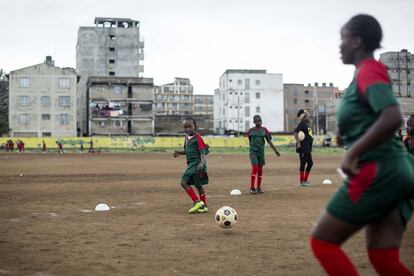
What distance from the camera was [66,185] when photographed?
59.8 feet

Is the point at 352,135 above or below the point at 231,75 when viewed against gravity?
below

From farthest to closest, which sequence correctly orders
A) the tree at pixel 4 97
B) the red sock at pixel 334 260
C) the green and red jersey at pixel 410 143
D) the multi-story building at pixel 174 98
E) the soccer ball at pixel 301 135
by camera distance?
1. the multi-story building at pixel 174 98
2. the tree at pixel 4 97
3. the soccer ball at pixel 301 135
4. the green and red jersey at pixel 410 143
5. the red sock at pixel 334 260

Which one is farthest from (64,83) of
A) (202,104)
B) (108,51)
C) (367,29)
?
(367,29)

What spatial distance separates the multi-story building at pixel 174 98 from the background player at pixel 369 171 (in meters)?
156

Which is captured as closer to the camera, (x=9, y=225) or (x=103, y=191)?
(x=9, y=225)

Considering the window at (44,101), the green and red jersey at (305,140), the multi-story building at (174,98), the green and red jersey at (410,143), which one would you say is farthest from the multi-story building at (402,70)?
the green and red jersey at (410,143)

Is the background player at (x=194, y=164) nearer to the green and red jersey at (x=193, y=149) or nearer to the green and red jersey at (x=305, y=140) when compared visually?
the green and red jersey at (x=193, y=149)

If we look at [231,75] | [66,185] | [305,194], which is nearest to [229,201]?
[305,194]

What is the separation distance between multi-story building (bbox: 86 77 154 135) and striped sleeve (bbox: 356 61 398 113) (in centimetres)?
8306

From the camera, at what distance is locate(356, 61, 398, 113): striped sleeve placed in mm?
3348

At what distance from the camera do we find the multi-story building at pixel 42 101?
8338cm

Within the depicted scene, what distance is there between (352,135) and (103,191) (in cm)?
1315

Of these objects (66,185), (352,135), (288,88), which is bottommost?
(66,185)

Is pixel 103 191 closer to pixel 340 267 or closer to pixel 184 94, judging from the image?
pixel 340 267
